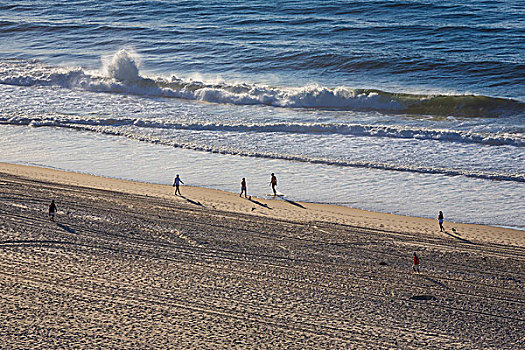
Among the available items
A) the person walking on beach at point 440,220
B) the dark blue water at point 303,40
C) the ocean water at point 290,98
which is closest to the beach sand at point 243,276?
the person walking on beach at point 440,220

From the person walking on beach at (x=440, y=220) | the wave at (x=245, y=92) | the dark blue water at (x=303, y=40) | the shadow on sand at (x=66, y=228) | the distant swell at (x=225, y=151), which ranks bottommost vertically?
the shadow on sand at (x=66, y=228)

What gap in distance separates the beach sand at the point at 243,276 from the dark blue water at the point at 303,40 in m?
15.6

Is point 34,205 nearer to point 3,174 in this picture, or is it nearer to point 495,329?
point 3,174

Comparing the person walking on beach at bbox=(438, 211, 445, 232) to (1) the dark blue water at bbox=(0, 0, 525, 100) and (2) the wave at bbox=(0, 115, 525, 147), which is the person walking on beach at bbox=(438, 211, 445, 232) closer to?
(2) the wave at bbox=(0, 115, 525, 147)

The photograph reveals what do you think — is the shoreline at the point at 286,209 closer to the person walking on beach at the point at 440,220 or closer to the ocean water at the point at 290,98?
the person walking on beach at the point at 440,220

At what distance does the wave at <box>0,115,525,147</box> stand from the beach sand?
753cm

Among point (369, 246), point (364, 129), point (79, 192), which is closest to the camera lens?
point (369, 246)

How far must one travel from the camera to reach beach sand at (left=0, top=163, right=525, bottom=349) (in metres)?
12.2

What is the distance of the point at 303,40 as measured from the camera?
127ft

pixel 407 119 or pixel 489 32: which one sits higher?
pixel 489 32

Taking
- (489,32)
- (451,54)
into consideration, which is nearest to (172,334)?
(451,54)

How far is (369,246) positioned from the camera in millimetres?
15922

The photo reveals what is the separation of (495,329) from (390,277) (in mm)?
2638

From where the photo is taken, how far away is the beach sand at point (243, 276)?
12.2 m
